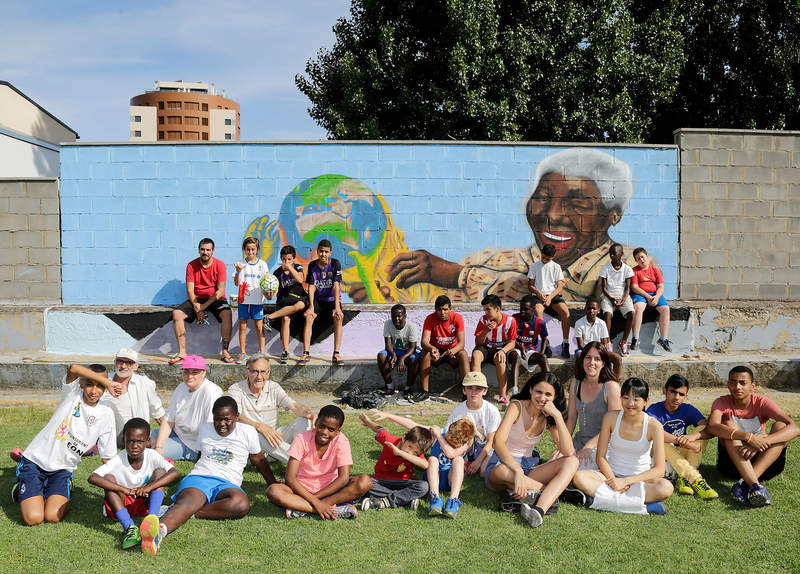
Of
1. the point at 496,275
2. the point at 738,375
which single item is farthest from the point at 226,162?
the point at 738,375

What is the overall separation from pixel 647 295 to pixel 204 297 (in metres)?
6.53

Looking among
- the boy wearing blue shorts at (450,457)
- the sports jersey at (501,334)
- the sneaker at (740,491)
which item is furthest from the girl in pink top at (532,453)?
the sports jersey at (501,334)

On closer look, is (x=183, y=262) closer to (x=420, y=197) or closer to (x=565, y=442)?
(x=420, y=197)

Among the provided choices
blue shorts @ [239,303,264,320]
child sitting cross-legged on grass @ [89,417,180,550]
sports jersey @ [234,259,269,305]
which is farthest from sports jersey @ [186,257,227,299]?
child sitting cross-legged on grass @ [89,417,180,550]

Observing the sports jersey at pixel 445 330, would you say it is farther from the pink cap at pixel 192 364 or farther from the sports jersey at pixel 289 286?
the pink cap at pixel 192 364

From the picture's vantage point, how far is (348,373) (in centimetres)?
898

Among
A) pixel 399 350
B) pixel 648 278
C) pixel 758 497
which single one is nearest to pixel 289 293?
pixel 399 350

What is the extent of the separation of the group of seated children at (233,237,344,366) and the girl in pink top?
3.88m

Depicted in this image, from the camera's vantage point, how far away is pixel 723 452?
19.3ft

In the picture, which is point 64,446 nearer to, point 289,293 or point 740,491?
point 289,293

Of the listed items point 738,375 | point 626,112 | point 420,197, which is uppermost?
point 626,112

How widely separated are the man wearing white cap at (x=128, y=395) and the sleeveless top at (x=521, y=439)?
3.17 m

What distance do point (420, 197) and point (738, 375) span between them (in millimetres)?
5867

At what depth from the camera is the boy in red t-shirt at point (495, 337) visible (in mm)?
8250
